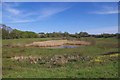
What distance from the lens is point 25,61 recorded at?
15.1m

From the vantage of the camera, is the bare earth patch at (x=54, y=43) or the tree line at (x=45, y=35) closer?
the tree line at (x=45, y=35)

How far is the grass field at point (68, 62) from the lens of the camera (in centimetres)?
1142

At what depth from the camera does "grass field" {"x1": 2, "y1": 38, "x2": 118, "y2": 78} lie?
1142 centimetres

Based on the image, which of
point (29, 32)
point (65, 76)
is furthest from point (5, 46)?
point (65, 76)

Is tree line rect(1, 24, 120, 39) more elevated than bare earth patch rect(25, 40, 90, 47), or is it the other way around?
tree line rect(1, 24, 120, 39)

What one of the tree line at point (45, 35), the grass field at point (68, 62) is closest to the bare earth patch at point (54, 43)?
the grass field at point (68, 62)

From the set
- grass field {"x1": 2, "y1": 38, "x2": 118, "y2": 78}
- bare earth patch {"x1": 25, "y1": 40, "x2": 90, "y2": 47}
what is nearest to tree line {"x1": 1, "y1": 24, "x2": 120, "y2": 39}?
grass field {"x1": 2, "y1": 38, "x2": 118, "y2": 78}

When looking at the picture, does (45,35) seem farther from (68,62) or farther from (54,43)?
(68,62)

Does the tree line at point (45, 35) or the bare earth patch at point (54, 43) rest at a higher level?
the tree line at point (45, 35)

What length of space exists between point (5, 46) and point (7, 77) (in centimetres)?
739

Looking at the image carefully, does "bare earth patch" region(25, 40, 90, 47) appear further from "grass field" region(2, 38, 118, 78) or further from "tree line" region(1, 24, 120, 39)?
"tree line" region(1, 24, 120, 39)

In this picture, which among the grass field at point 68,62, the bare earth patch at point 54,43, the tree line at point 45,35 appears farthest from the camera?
the bare earth patch at point 54,43

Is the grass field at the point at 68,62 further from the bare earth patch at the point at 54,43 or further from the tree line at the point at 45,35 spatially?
the tree line at the point at 45,35

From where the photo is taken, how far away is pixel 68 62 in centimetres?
1444
